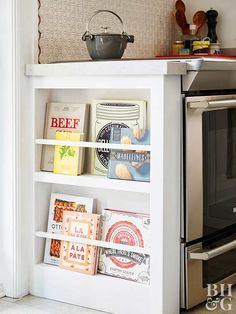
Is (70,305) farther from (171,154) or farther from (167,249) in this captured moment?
(171,154)

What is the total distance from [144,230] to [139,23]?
1.26 m

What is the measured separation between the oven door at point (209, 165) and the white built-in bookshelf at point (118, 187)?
49 mm

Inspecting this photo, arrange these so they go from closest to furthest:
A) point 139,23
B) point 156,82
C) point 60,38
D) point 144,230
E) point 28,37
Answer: point 156,82 < point 144,230 < point 28,37 < point 60,38 < point 139,23

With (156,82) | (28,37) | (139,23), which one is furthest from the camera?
(139,23)

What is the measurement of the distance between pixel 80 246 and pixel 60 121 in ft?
1.60

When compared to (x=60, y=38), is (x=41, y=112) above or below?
below

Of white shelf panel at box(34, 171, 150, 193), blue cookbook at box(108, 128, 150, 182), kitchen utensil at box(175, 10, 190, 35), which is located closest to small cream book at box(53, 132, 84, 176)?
white shelf panel at box(34, 171, 150, 193)

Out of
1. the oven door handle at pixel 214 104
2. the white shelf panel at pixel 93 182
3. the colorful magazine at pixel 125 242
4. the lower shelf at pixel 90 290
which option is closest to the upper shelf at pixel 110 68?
the oven door handle at pixel 214 104

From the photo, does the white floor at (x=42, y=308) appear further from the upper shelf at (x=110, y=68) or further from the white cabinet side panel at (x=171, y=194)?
the upper shelf at (x=110, y=68)

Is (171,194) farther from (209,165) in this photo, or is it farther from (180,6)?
(180,6)

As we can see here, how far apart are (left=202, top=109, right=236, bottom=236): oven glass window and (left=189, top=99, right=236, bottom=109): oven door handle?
4 centimetres

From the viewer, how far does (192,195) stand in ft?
7.19

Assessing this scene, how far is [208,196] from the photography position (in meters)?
2.28

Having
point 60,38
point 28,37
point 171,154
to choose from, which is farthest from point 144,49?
point 171,154
